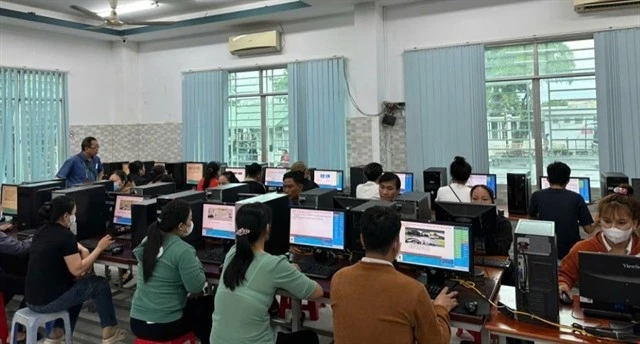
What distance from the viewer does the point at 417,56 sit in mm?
6031

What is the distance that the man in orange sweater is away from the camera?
1617mm

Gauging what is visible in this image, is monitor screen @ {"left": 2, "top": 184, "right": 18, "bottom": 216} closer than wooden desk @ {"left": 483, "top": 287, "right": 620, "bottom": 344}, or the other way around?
wooden desk @ {"left": 483, "top": 287, "right": 620, "bottom": 344}

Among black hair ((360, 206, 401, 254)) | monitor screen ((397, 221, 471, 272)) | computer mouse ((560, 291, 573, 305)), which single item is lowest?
computer mouse ((560, 291, 573, 305))

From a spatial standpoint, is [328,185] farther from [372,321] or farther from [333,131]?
[372,321]

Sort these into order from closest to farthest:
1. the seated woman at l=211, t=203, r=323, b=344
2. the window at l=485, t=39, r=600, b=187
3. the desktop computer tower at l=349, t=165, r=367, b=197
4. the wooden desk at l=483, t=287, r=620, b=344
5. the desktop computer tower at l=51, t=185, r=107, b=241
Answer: the wooden desk at l=483, t=287, r=620, b=344 < the seated woman at l=211, t=203, r=323, b=344 < the desktop computer tower at l=51, t=185, r=107, b=241 < the window at l=485, t=39, r=600, b=187 < the desktop computer tower at l=349, t=165, r=367, b=197

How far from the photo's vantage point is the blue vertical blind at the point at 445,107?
5719 mm

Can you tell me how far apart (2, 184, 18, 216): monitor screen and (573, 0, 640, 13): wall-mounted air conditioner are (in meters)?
6.31

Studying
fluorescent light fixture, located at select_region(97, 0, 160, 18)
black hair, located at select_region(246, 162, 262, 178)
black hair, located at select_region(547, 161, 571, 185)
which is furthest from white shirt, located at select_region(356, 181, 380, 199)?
fluorescent light fixture, located at select_region(97, 0, 160, 18)

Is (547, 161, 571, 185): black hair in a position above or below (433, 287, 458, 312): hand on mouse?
above

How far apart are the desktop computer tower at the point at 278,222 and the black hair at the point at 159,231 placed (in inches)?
19.2

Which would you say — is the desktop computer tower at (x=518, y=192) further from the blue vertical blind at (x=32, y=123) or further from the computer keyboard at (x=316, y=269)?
the blue vertical blind at (x=32, y=123)

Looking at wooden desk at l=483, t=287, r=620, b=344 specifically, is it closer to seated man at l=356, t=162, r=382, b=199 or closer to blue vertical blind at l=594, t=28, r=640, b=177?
seated man at l=356, t=162, r=382, b=199

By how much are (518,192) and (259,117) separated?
4.29 metres

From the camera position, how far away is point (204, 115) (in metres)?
7.62
